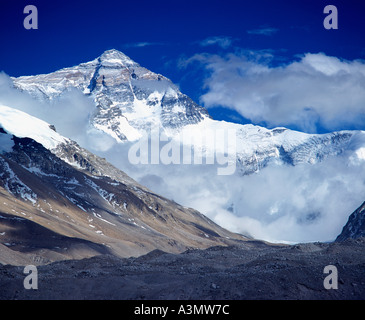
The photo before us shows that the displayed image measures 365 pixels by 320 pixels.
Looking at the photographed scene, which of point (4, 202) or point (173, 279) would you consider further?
point (4, 202)

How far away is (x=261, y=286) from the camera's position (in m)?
47.4

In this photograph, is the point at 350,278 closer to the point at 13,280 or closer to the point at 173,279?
the point at 173,279

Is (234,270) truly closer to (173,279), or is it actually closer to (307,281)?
(173,279)

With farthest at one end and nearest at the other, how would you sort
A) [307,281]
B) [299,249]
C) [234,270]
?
[299,249]
[234,270]
[307,281]

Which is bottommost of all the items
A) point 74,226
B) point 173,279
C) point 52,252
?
point 173,279

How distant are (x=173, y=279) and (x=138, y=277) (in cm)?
408

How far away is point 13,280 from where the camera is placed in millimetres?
51688
